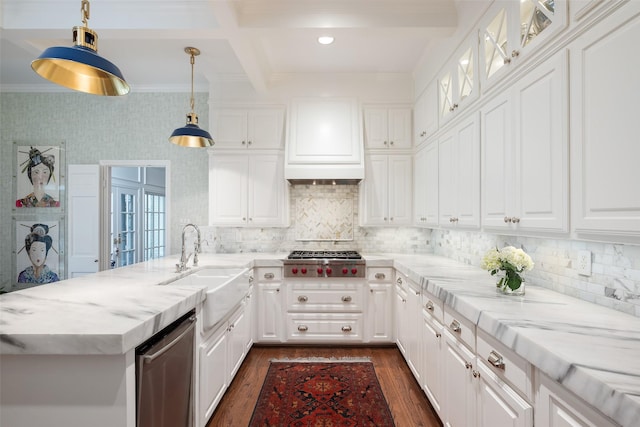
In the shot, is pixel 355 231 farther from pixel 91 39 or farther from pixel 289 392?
pixel 91 39

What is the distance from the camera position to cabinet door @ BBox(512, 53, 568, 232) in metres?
1.38

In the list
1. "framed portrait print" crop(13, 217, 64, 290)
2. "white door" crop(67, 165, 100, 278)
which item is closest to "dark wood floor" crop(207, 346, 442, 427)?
"white door" crop(67, 165, 100, 278)

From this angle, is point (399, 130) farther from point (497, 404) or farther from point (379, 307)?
point (497, 404)

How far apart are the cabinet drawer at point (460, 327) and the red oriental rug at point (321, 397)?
2.88 feet

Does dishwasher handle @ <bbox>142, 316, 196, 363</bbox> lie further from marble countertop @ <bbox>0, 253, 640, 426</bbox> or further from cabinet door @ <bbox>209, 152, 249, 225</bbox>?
cabinet door @ <bbox>209, 152, 249, 225</bbox>

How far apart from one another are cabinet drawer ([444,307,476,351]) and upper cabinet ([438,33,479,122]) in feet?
4.80

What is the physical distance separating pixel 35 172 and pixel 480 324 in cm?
509

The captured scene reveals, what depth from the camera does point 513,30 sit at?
1.75 metres

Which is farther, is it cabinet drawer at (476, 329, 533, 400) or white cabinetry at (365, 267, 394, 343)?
white cabinetry at (365, 267, 394, 343)

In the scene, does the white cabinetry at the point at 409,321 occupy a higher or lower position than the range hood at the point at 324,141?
lower

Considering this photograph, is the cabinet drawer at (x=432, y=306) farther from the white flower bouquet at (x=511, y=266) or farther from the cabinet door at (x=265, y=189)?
the cabinet door at (x=265, y=189)

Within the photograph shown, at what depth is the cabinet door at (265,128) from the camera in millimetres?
3666

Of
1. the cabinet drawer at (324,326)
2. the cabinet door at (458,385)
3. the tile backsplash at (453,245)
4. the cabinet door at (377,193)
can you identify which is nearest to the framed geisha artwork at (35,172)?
the tile backsplash at (453,245)

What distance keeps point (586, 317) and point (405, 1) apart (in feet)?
7.74
